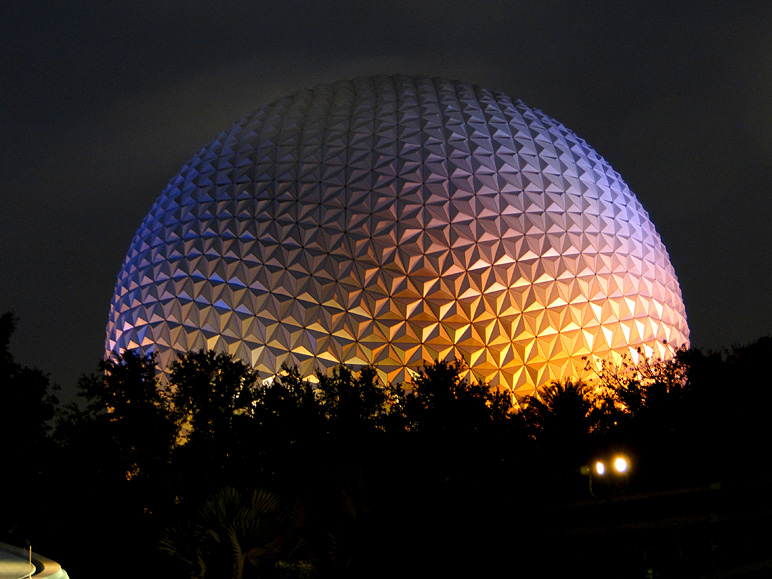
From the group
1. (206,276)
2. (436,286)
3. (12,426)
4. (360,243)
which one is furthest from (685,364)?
(12,426)

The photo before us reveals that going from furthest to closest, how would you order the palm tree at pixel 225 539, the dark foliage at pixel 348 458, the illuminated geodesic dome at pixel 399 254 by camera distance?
the illuminated geodesic dome at pixel 399 254 < the dark foliage at pixel 348 458 < the palm tree at pixel 225 539

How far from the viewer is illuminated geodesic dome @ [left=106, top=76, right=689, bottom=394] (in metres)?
23.6

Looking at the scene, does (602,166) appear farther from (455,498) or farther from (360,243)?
(455,498)

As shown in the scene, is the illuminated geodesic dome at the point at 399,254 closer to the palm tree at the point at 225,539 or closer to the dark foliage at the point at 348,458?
the dark foliage at the point at 348,458

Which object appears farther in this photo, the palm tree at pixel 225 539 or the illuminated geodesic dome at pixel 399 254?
the illuminated geodesic dome at pixel 399 254

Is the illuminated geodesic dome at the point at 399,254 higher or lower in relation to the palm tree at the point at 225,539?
higher

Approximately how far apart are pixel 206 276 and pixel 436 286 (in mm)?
7742

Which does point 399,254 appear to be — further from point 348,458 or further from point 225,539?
point 225,539

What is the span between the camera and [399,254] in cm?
2378

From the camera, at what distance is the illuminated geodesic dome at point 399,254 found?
23.6 meters

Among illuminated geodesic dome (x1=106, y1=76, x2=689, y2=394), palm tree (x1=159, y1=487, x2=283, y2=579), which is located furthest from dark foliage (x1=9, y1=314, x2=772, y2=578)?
illuminated geodesic dome (x1=106, y1=76, x2=689, y2=394)

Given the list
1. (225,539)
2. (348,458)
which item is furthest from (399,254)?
(225,539)

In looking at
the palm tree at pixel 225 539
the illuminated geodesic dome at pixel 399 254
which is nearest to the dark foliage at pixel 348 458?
the palm tree at pixel 225 539

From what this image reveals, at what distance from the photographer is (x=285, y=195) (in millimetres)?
25250
